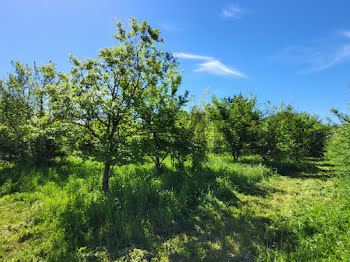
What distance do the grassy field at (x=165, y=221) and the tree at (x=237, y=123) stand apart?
196 inches

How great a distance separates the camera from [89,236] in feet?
12.5

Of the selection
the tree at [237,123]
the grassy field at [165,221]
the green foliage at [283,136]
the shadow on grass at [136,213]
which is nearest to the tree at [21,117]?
the grassy field at [165,221]

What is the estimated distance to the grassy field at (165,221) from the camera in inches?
133

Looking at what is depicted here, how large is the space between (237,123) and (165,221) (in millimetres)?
8816

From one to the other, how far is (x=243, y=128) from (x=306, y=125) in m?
6.31

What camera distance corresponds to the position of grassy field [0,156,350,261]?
3.38m

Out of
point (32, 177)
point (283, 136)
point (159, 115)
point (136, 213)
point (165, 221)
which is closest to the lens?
point (165, 221)

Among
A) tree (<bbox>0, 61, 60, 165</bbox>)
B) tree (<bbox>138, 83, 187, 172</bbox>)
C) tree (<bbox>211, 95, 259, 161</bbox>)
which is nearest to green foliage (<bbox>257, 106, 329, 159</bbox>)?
tree (<bbox>211, 95, 259, 161</bbox>)

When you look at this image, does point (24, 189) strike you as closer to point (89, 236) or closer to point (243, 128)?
point (89, 236)

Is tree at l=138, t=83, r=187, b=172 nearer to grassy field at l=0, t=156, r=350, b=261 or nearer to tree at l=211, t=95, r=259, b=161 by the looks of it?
grassy field at l=0, t=156, r=350, b=261

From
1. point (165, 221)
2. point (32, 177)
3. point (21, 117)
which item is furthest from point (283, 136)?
point (21, 117)

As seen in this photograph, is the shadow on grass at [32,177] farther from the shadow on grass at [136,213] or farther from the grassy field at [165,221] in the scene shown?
the shadow on grass at [136,213]

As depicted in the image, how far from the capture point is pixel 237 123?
11.6 meters

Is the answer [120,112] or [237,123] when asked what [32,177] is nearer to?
[120,112]
